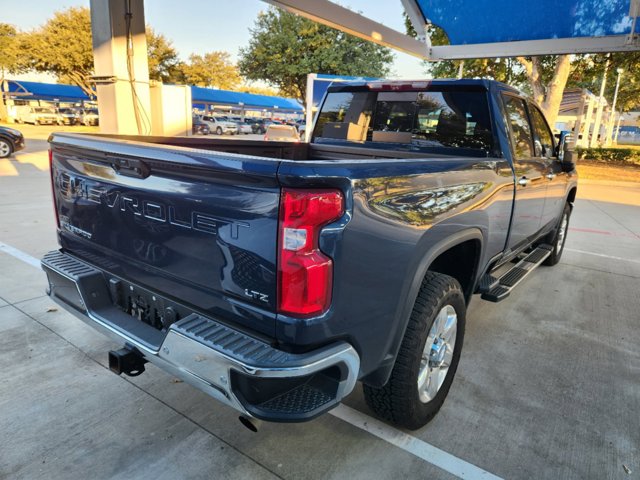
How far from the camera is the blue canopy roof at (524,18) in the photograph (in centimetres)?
661

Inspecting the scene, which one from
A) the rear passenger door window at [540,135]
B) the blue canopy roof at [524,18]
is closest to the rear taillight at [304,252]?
the rear passenger door window at [540,135]

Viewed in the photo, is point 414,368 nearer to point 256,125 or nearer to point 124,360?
point 124,360

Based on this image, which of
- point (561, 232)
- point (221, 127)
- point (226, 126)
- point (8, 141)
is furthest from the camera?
point (226, 126)

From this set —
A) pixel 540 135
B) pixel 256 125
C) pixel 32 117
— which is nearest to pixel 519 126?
pixel 540 135

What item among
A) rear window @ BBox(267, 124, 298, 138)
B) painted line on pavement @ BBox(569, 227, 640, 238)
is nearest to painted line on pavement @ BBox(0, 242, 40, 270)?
painted line on pavement @ BBox(569, 227, 640, 238)

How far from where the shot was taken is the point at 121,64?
557cm

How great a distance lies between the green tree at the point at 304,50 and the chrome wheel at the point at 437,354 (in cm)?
3125

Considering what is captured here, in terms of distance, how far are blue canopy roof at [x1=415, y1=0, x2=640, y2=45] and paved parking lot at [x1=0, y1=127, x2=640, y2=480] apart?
469cm

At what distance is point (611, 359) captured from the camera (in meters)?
3.61

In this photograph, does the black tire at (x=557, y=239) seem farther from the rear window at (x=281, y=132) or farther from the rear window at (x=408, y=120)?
the rear window at (x=281, y=132)

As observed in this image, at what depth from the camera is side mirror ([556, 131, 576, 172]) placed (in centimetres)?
480

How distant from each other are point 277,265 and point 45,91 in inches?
2020

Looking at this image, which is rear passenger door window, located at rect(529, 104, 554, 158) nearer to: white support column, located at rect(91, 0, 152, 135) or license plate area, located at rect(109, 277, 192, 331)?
license plate area, located at rect(109, 277, 192, 331)

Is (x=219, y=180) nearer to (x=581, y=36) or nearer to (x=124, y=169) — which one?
(x=124, y=169)
